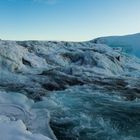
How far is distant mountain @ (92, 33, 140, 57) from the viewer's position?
131ft

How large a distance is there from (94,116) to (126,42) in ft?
118

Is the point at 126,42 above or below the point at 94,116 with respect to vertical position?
above

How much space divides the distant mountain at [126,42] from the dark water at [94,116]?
95.9 feet

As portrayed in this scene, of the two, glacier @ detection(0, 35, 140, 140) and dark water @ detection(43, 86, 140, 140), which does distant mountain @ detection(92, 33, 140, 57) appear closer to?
glacier @ detection(0, 35, 140, 140)

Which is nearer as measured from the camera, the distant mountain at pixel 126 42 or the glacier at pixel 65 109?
the glacier at pixel 65 109

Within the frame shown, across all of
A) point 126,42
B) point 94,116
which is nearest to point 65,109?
point 94,116

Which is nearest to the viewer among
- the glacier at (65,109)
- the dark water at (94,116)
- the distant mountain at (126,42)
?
the glacier at (65,109)

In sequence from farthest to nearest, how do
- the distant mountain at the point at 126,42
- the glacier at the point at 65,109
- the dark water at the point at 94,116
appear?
the distant mountain at the point at 126,42
the dark water at the point at 94,116
the glacier at the point at 65,109

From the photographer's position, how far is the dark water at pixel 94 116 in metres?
6.40

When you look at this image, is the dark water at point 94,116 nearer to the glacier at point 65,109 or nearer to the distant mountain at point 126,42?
the glacier at point 65,109

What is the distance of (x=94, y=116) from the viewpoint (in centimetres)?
757

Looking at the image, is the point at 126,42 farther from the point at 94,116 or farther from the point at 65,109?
the point at 94,116

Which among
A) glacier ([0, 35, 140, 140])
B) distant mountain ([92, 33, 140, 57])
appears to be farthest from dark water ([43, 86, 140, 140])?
distant mountain ([92, 33, 140, 57])

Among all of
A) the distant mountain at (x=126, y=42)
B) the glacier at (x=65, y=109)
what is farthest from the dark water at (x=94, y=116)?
the distant mountain at (x=126, y=42)
